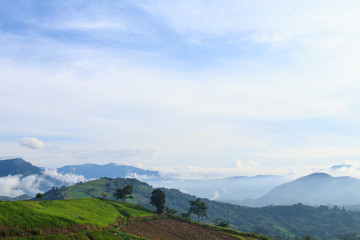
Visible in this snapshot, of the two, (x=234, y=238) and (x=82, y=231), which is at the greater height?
(x=82, y=231)

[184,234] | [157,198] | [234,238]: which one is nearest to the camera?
[184,234]

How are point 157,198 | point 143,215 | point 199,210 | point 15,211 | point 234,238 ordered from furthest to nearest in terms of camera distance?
point 199,210 → point 157,198 → point 143,215 → point 234,238 → point 15,211

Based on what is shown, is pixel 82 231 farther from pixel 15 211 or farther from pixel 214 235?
pixel 214 235

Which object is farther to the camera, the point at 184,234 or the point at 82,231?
the point at 184,234

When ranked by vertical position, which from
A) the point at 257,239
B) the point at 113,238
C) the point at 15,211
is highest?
the point at 15,211

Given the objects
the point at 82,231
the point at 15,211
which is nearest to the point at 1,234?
the point at 15,211

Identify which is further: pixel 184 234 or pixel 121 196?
pixel 121 196

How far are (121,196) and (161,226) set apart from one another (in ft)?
223

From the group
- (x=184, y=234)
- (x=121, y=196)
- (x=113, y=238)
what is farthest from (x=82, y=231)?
(x=121, y=196)

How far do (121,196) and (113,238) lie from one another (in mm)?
112965

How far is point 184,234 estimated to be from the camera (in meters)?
97.7

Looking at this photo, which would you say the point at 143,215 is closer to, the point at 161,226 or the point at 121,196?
the point at 161,226

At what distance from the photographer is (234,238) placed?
104188 millimetres

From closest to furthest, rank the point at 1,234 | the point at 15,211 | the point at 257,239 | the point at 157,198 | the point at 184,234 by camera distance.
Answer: the point at 1,234, the point at 15,211, the point at 184,234, the point at 257,239, the point at 157,198
